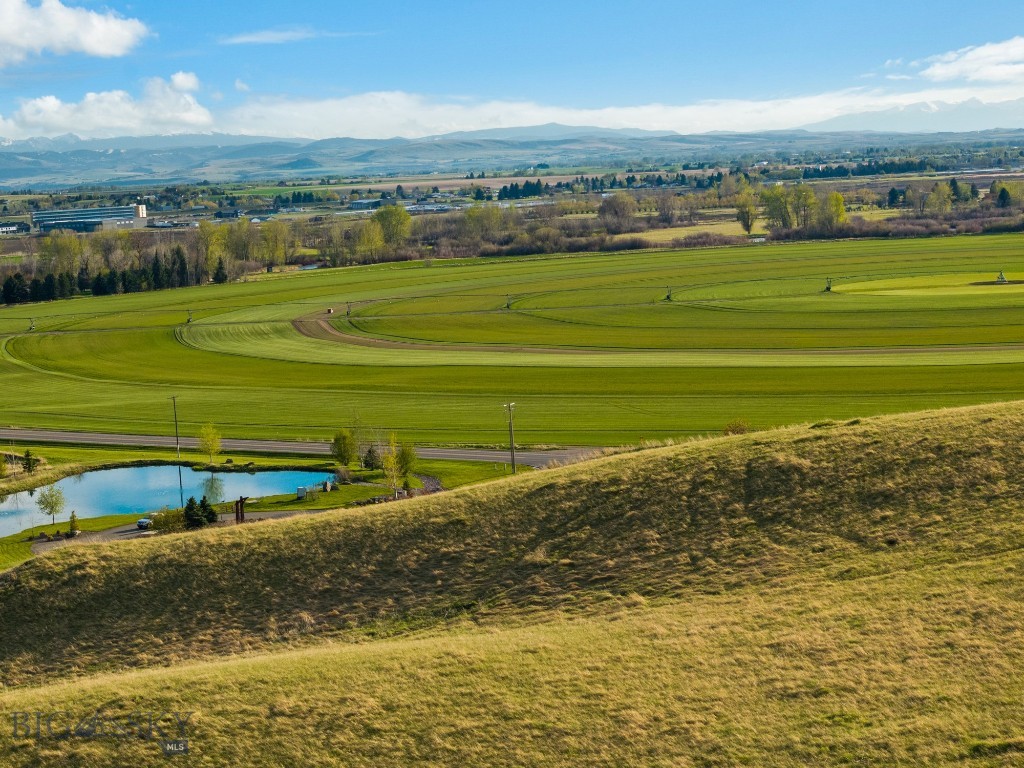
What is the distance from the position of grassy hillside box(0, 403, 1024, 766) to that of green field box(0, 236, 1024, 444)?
89.3 ft

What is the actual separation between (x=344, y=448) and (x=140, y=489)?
11839 mm

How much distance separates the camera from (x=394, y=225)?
191375 mm

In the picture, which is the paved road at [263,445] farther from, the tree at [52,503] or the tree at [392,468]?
the tree at [52,503]

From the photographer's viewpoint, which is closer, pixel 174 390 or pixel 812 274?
Answer: pixel 174 390

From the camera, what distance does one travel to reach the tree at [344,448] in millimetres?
58875

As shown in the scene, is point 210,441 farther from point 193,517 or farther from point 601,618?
point 601,618

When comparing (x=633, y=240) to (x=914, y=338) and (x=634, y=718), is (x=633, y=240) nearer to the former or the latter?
(x=914, y=338)

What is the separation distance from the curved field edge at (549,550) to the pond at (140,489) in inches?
898

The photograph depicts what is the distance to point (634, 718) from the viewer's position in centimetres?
2036

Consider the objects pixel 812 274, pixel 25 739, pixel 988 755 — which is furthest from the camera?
pixel 812 274

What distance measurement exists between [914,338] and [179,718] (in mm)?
76858

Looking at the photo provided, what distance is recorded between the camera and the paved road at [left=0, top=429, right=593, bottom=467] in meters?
57.9

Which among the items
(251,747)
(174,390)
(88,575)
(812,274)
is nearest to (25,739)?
(251,747)

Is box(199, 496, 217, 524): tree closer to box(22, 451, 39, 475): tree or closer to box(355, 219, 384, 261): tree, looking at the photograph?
box(22, 451, 39, 475): tree
